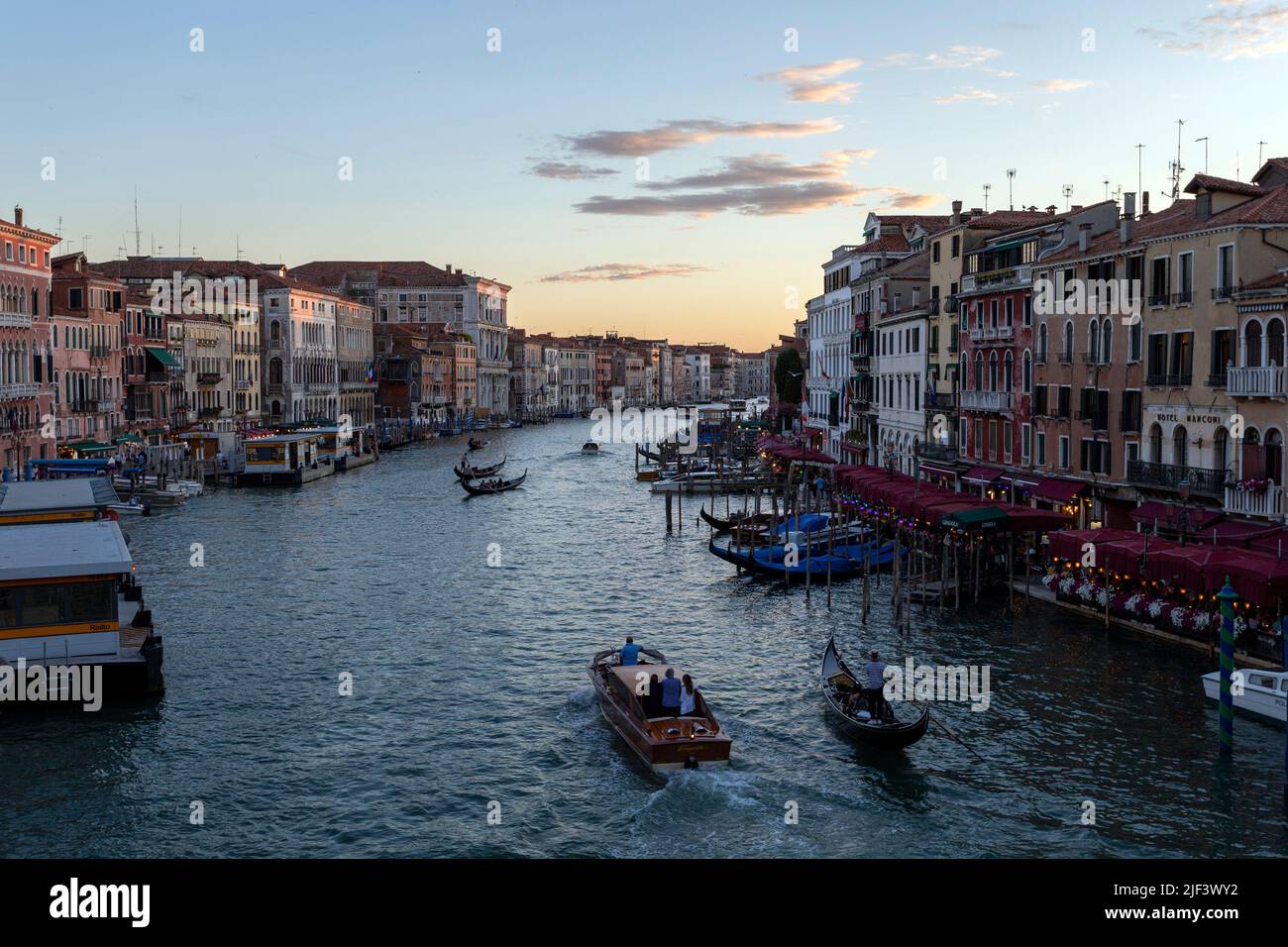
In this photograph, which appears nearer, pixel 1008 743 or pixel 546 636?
pixel 1008 743

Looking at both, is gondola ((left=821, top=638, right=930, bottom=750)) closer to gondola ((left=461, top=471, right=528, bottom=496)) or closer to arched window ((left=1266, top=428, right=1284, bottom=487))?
arched window ((left=1266, top=428, right=1284, bottom=487))

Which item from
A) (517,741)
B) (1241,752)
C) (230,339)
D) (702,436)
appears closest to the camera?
(1241,752)

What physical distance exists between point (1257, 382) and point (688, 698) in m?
13.0

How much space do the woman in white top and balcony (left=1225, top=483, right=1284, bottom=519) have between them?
12.1 meters

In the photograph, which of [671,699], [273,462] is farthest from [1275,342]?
[273,462]

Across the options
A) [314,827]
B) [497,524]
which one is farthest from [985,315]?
[314,827]

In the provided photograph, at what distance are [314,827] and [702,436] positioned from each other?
7557 centimetres

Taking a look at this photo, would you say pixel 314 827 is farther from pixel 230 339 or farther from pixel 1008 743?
pixel 230 339

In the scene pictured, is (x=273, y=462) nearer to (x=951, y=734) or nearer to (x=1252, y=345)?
(x=1252, y=345)

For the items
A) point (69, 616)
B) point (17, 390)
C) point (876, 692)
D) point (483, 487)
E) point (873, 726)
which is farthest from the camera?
point (483, 487)

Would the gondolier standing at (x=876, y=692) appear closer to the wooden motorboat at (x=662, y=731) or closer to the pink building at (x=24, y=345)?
the wooden motorboat at (x=662, y=731)

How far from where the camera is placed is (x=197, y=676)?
64.9 ft

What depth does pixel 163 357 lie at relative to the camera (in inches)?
2365

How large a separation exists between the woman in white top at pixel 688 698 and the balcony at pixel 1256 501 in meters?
12.1
